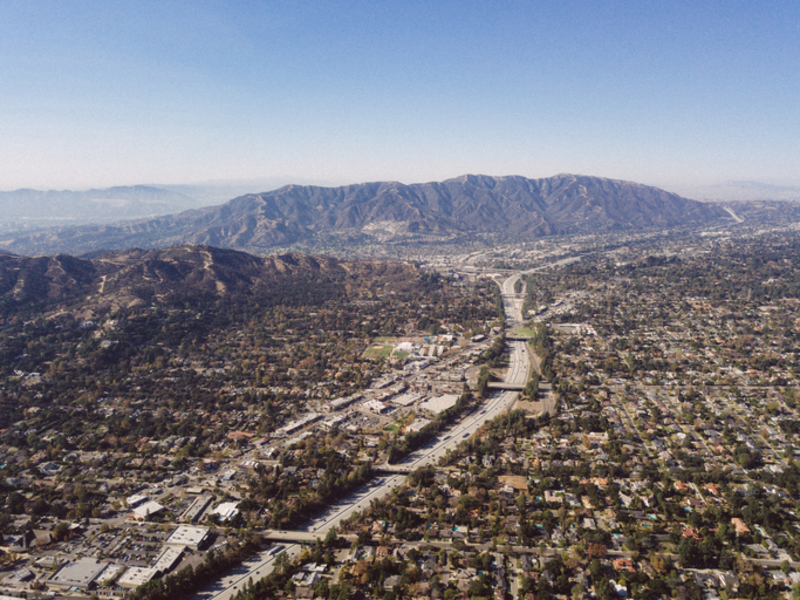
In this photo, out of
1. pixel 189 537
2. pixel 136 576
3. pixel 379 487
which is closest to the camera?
pixel 136 576

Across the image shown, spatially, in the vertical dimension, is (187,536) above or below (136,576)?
above

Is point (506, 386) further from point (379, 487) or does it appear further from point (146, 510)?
point (146, 510)

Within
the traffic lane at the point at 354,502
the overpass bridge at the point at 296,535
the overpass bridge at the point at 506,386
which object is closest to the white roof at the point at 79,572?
the overpass bridge at the point at 296,535

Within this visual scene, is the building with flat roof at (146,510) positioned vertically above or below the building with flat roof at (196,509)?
above

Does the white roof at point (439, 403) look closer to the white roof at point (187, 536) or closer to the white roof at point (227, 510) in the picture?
the white roof at point (227, 510)

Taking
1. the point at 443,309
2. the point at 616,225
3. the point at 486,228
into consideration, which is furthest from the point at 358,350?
the point at 616,225

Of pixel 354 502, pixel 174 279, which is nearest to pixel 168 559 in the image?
pixel 354 502

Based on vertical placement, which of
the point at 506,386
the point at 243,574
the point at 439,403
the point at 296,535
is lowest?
the point at 243,574
